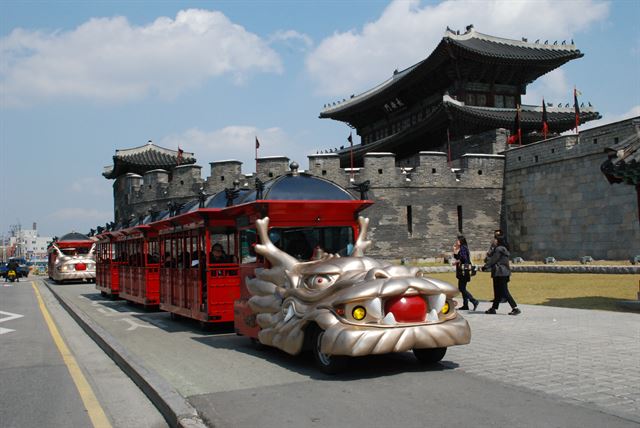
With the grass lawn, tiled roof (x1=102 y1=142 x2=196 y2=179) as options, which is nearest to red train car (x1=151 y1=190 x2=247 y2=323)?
the grass lawn

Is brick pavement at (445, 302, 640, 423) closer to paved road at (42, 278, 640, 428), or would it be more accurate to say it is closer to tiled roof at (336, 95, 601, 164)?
paved road at (42, 278, 640, 428)

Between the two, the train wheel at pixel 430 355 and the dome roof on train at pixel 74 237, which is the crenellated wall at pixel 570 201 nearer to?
the train wheel at pixel 430 355

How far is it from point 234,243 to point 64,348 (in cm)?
322

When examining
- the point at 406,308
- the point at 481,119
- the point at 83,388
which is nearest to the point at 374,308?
the point at 406,308

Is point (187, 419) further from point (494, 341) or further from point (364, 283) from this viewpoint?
point (494, 341)

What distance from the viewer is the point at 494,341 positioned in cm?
838

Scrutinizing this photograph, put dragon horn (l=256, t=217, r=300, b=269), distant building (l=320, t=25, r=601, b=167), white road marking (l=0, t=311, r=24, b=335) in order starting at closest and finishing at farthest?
dragon horn (l=256, t=217, r=300, b=269) → white road marking (l=0, t=311, r=24, b=335) → distant building (l=320, t=25, r=601, b=167)

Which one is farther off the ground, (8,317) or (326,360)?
Result: (326,360)

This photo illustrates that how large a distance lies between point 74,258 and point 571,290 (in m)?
23.3

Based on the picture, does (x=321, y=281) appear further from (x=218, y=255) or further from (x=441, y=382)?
(x=218, y=255)

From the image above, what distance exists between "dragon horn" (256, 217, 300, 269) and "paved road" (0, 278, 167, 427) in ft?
7.19

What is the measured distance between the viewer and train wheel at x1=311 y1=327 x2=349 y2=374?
638cm

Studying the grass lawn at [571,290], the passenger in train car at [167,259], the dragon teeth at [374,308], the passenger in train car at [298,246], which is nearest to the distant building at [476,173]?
the grass lawn at [571,290]

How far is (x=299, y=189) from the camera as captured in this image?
8.76 meters
